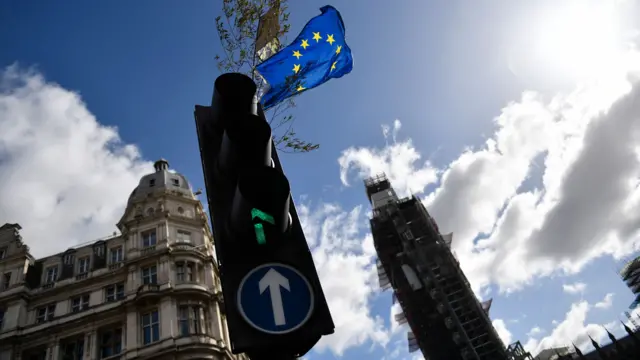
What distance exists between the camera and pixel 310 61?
7707 millimetres

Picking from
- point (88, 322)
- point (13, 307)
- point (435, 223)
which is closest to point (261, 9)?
point (88, 322)

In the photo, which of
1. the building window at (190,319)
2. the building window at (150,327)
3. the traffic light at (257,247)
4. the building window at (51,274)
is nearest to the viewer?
the traffic light at (257,247)

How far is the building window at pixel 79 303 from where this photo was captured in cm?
3114

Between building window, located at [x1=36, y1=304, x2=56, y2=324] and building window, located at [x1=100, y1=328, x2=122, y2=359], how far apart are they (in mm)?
4659

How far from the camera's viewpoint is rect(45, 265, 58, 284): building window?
111ft

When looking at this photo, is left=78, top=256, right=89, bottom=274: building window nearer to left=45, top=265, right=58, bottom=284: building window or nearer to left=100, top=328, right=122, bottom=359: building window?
left=45, top=265, right=58, bottom=284: building window

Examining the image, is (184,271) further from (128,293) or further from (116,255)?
(116,255)

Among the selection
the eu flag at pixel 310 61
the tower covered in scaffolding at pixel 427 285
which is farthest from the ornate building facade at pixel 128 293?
the tower covered in scaffolding at pixel 427 285

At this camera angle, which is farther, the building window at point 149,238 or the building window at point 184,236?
the building window at point 184,236

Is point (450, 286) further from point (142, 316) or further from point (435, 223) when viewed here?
point (142, 316)

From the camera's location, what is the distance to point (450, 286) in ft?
233

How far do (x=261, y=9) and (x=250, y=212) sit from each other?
14.9 feet

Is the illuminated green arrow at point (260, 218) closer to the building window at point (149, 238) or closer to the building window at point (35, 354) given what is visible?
the building window at point (149, 238)

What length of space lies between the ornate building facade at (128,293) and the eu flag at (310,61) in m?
23.2
